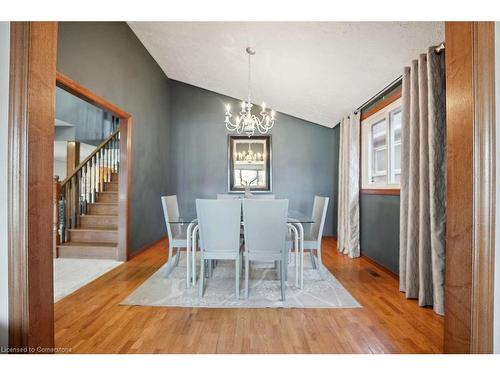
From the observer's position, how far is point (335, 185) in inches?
210

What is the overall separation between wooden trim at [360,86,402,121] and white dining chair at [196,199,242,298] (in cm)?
223

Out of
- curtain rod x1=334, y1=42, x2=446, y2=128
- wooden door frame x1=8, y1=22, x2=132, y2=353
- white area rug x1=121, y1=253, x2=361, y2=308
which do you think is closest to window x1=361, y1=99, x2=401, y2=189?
Answer: curtain rod x1=334, y1=42, x2=446, y2=128

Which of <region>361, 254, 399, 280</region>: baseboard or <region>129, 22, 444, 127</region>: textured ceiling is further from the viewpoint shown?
<region>361, 254, 399, 280</region>: baseboard

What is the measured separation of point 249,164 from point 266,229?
3216mm

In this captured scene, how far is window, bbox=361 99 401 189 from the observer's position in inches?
129

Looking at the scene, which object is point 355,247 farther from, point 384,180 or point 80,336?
point 80,336

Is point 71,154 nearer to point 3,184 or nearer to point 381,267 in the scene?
point 3,184

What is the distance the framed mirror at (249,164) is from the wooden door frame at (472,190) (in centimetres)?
432

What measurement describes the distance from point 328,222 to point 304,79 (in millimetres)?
2941

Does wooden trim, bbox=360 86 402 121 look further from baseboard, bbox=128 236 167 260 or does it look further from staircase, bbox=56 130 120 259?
staircase, bbox=56 130 120 259

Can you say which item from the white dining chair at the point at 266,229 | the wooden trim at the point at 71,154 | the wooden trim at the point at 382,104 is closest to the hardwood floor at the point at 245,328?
the white dining chair at the point at 266,229

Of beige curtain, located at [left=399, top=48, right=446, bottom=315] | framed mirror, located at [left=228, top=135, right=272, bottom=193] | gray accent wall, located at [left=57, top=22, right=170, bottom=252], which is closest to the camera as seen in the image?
beige curtain, located at [left=399, top=48, right=446, bottom=315]
